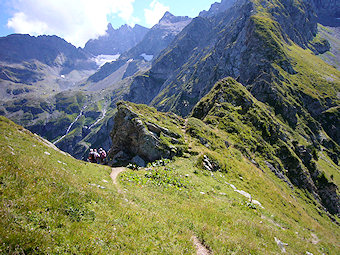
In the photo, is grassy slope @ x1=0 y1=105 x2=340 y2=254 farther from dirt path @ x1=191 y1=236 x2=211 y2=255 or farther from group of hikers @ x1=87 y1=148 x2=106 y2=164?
group of hikers @ x1=87 y1=148 x2=106 y2=164

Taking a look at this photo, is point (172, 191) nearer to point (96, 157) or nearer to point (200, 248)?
point (200, 248)

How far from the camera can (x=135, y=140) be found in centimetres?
3222

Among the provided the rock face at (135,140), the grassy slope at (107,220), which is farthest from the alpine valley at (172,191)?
the rock face at (135,140)

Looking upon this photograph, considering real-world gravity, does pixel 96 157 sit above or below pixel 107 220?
below

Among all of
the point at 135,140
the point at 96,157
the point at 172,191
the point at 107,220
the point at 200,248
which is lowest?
the point at 96,157

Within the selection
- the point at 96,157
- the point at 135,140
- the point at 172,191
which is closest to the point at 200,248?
the point at 172,191

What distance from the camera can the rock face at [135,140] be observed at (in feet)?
94.3

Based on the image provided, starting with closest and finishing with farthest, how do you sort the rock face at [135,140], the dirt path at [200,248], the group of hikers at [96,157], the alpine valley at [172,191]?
the alpine valley at [172,191], the dirt path at [200,248], the rock face at [135,140], the group of hikers at [96,157]

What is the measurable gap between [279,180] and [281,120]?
215 ft

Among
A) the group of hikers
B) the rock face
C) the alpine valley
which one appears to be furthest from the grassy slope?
the group of hikers

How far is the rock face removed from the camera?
28750 mm

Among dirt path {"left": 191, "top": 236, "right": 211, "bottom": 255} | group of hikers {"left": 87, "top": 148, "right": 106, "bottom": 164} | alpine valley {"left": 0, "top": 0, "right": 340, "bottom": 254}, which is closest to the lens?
alpine valley {"left": 0, "top": 0, "right": 340, "bottom": 254}

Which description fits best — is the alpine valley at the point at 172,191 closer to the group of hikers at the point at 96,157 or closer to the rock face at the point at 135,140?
the rock face at the point at 135,140

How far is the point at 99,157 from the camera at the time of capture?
34.7 meters
